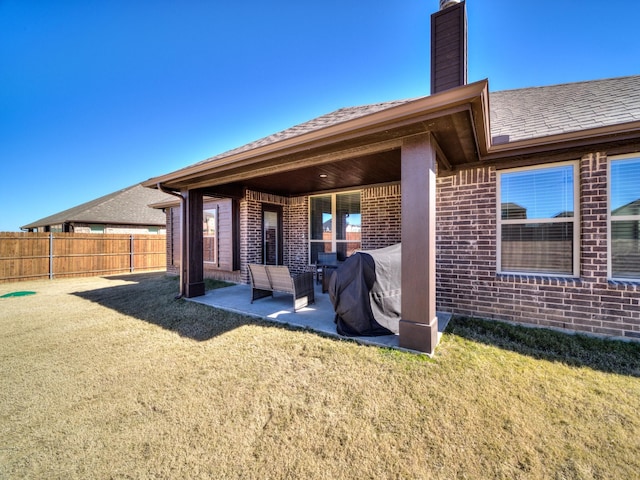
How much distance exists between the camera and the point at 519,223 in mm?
4145

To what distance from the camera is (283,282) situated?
4.86 meters

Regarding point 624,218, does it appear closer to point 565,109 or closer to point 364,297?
point 565,109

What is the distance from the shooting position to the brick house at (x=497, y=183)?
308 cm

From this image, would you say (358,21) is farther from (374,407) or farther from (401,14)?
(374,407)

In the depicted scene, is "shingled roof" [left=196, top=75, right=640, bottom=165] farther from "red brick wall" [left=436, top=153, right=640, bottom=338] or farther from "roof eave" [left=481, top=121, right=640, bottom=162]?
"red brick wall" [left=436, top=153, right=640, bottom=338]

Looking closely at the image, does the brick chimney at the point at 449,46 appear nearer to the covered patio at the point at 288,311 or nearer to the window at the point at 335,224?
the window at the point at 335,224

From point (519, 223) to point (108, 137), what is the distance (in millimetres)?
16561

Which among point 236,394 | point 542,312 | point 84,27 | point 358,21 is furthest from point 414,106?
point 84,27

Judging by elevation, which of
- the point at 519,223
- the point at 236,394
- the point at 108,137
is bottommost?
the point at 236,394

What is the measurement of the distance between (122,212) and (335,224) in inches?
616

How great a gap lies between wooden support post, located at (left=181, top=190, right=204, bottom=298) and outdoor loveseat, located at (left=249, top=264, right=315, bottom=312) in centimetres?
170

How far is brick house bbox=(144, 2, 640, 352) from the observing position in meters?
3.08

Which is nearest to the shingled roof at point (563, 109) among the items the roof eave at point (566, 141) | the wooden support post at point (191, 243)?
the roof eave at point (566, 141)

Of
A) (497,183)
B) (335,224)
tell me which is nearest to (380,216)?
(335,224)
